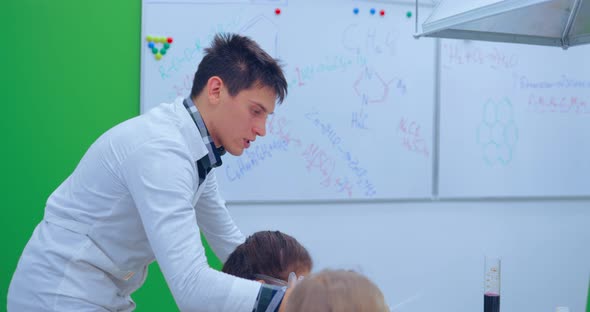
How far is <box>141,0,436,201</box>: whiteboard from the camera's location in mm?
2402

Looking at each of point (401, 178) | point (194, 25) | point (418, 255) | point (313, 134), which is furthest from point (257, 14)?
point (418, 255)

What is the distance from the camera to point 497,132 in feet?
9.26

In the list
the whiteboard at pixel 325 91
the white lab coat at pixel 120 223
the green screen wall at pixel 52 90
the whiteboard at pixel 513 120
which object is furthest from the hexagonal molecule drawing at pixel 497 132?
the white lab coat at pixel 120 223

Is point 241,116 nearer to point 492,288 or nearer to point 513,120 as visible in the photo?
point 492,288

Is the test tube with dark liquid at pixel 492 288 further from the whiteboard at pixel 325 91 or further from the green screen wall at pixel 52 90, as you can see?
the green screen wall at pixel 52 90

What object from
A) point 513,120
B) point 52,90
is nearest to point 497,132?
point 513,120

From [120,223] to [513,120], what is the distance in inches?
79.3

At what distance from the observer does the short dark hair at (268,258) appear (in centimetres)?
141

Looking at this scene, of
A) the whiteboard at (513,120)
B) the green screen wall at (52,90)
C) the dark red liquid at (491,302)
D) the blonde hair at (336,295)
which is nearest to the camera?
the blonde hair at (336,295)

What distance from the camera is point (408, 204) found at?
2719mm

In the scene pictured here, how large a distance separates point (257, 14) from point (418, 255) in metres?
1.21

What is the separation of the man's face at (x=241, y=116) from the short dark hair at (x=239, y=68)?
0.02 m

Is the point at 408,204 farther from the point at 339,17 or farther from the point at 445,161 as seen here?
the point at 339,17

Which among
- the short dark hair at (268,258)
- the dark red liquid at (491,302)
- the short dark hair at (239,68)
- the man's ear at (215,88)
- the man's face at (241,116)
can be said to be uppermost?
the short dark hair at (239,68)
